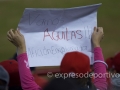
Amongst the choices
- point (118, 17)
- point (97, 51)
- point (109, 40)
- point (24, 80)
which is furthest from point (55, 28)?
point (118, 17)

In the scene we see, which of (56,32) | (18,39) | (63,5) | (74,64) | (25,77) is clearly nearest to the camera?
(74,64)

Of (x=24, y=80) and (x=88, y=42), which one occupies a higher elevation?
(x=88, y=42)

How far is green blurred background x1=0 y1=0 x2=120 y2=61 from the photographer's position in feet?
17.7

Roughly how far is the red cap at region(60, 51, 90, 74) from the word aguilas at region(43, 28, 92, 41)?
465mm

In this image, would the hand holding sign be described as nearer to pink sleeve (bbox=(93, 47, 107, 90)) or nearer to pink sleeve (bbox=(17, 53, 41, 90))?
pink sleeve (bbox=(17, 53, 41, 90))

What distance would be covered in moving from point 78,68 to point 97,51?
1.36ft

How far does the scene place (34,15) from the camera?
2287mm

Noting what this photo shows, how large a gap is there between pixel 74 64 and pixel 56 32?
57 centimetres

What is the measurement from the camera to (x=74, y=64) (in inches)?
72.2

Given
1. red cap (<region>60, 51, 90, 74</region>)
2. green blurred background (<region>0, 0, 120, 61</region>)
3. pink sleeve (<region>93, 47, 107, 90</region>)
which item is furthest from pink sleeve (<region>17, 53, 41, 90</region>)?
green blurred background (<region>0, 0, 120, 61</region>)

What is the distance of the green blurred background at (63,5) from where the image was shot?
212 inches

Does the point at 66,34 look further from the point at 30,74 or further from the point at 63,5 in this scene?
the point at 63,5

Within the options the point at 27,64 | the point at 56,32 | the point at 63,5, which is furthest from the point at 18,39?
the point at 63,5

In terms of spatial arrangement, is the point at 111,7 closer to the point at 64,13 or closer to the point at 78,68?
the point at 64,13
